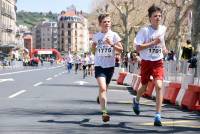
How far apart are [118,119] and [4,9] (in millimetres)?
122084

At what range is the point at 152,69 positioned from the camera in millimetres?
10398

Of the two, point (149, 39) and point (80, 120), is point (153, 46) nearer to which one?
point (149, 39)

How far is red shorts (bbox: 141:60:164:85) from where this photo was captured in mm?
10288

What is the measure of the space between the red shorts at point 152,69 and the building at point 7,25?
115m

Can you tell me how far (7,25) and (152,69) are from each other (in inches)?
4963

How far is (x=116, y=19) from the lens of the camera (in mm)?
81312

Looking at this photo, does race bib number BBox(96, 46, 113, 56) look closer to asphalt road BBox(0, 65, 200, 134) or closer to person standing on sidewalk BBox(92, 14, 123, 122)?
person standing on sidewalk BBox(92, 14, 123, 122)

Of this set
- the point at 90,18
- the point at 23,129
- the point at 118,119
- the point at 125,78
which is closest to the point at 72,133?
the point at 23,129

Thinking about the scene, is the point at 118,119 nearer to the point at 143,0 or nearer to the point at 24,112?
the point at 24,112

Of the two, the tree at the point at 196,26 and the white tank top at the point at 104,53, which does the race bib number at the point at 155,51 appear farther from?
the tree at the point at 196,26

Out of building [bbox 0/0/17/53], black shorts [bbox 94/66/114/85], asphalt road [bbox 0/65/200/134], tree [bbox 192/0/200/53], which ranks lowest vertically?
asphalt road [bbox 0/65/200/134]

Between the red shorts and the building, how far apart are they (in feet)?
379

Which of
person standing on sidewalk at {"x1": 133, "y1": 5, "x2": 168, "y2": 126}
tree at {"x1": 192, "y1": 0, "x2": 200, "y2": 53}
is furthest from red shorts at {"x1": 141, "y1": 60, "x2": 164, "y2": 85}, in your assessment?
tree at {"x1": 192, "y1": 0, "x2": 200, "y2": 53}

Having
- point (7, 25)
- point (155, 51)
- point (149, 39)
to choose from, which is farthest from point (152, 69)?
point (7, 25)
